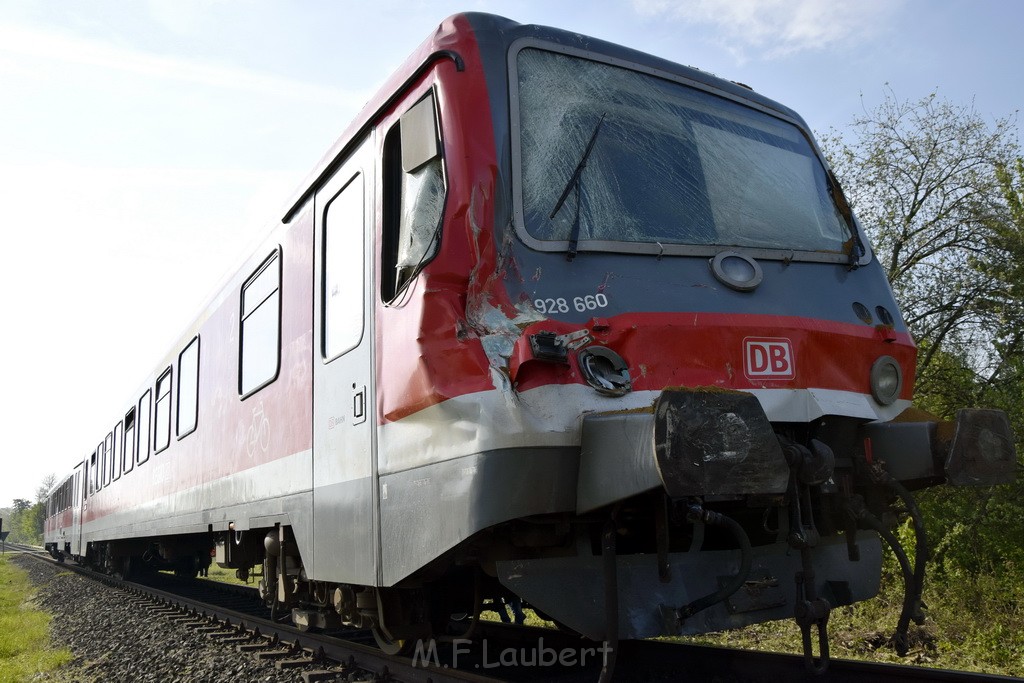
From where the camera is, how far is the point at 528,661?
18.2ft

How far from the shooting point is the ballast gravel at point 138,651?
6.25 meters

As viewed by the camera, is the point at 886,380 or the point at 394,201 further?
the point at 394,201

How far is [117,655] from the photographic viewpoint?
25.8 ft

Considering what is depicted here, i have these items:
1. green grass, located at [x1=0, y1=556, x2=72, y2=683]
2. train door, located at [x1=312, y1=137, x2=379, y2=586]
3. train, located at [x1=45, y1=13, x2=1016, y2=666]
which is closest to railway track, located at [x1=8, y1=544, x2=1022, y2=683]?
train, located at [x1=45, y1=13, x2=1016, y2=666]

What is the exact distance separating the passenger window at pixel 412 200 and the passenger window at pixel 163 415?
21.1ft

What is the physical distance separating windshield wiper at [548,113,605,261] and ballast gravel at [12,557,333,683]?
3425 mm

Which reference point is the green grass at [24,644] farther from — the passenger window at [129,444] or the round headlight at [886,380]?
the round headlight at [886,380]

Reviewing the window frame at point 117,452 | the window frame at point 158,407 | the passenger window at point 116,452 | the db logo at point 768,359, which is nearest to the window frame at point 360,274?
the db logo at point 768,359

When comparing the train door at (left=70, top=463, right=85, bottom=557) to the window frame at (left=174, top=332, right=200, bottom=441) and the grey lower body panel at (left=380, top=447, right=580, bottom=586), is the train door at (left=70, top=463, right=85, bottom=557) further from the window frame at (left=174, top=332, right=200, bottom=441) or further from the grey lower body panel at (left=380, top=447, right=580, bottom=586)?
the grey lower body panel at (left=380, top=447, right=580, bottom=586)

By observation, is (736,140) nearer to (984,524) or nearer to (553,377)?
(553,377)

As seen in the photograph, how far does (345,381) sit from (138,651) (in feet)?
15.9

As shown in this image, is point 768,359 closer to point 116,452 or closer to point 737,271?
point 737,271

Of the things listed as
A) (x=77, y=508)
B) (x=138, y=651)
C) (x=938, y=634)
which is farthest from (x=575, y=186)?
(x=77, y=508)

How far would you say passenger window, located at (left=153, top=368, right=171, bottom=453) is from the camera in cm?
989
